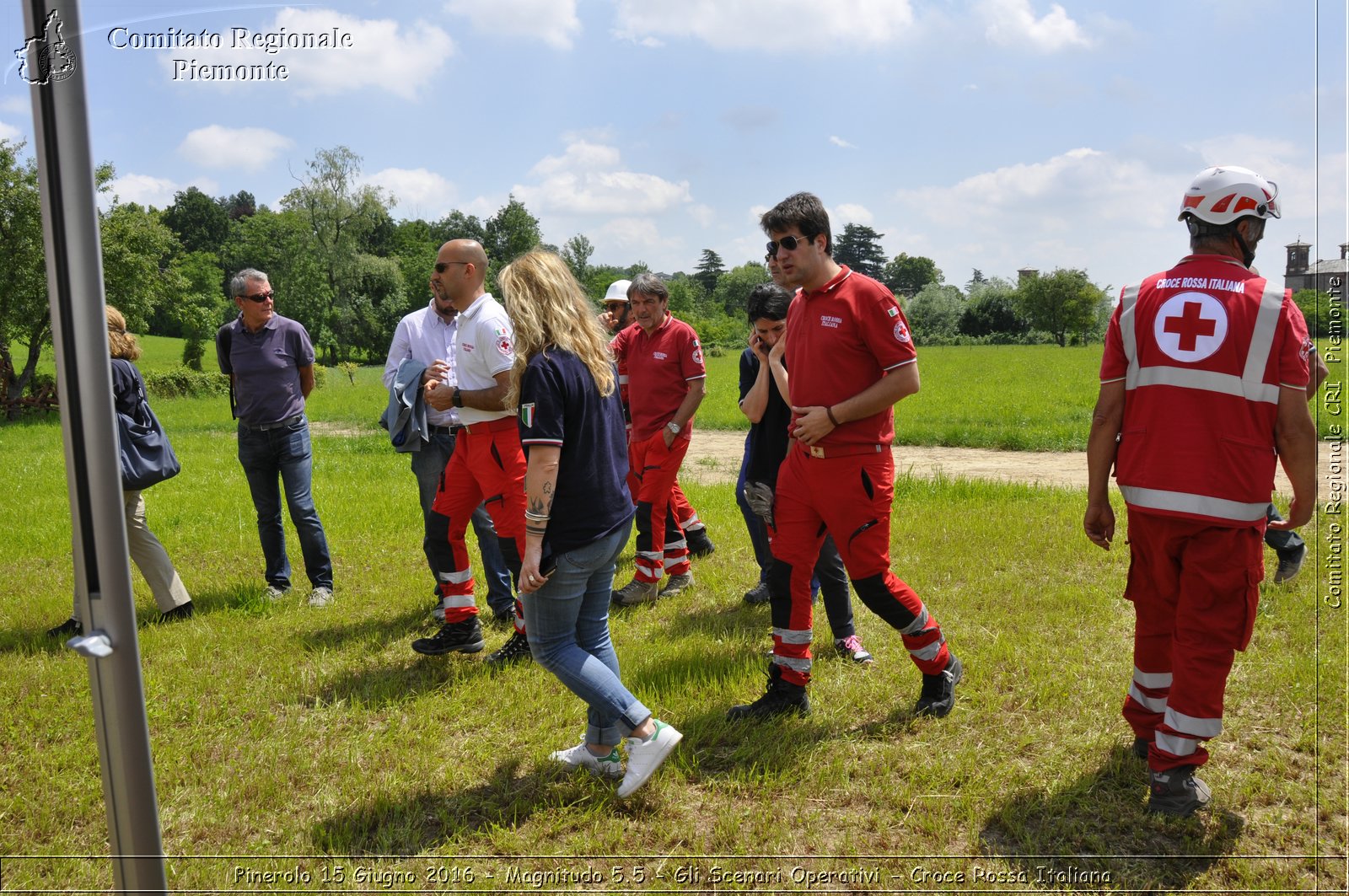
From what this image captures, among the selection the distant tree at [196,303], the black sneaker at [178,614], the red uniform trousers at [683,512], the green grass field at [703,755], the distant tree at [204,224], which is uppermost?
the distant tree at [204,224]

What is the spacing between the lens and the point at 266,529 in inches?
266

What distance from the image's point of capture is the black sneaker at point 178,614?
6.25 metres

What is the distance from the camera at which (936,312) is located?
101125 mm

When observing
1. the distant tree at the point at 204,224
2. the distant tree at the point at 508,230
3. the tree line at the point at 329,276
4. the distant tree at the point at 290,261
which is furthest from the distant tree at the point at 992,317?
the distant tree at the point at 204,224

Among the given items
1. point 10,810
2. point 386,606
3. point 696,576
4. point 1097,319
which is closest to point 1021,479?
point 696,576

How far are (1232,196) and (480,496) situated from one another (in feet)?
12.7

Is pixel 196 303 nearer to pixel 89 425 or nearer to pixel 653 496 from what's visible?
pixel 653 496

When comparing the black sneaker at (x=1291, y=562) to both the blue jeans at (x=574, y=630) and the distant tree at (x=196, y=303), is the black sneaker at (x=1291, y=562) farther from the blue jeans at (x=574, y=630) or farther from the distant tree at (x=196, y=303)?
the distant tree at (x=196, y=303)

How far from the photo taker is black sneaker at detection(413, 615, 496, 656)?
17.4 feet

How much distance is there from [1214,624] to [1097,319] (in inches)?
4393

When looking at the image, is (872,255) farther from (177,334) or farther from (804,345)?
(804,345)

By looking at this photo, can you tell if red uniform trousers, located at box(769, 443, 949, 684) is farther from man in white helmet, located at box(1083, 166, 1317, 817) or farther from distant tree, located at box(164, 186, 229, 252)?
distant tree, located at box(164, 186, 229, 252)

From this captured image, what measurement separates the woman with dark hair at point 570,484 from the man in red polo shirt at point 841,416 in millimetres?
913

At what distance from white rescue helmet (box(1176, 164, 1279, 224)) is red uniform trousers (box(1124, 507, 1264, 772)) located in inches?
43.8
